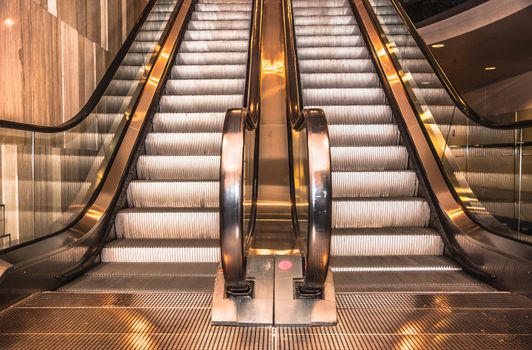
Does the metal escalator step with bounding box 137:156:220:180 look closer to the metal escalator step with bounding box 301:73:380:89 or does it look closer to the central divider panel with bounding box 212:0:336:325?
the central divider panel with bounding box 212:0:336:325

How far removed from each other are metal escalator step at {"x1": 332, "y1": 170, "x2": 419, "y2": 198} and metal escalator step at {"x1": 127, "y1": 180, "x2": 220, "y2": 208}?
118 centimetres

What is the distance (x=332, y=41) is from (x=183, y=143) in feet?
11.8

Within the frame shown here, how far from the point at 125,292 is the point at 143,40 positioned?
154 inches

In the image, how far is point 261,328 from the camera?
2.40m

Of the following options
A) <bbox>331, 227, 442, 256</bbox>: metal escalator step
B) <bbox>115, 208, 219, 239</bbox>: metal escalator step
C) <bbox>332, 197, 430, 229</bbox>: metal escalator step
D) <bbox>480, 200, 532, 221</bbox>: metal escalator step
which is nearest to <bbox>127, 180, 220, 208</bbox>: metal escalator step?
<bbox>115, 208, 219, 239</bbox>: metal escalator step

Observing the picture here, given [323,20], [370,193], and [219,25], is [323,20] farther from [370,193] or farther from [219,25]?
[370,193]

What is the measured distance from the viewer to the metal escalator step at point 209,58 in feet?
22.4

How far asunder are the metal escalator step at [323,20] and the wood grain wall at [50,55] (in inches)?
132

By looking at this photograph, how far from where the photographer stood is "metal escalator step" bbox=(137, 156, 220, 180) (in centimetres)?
462

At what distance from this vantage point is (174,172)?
4.66 meters

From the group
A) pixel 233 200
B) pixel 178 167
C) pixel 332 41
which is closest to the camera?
Result: pixel 233 200

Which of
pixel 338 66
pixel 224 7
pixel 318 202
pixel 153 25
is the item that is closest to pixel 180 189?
pixel 318 202

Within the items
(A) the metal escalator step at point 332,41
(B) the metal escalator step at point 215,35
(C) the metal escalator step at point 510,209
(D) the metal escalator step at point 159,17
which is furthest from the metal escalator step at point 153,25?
(C) the metal escalator step at point 510,209

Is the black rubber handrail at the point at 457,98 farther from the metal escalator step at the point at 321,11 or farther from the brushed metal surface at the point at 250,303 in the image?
the metal escalator step at the point at 321,11
